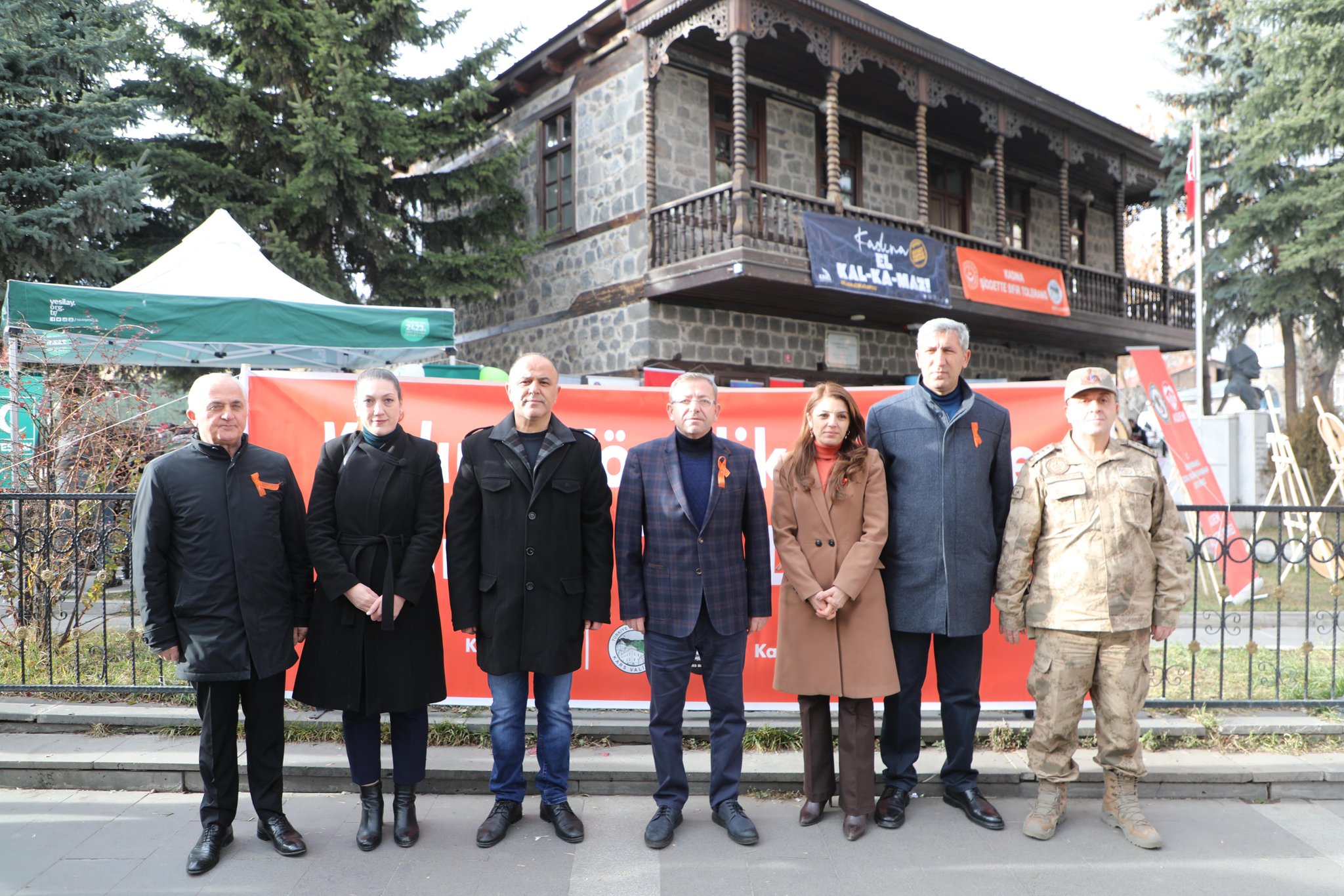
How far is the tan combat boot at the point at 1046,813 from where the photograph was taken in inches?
139

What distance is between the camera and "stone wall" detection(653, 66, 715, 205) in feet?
42.2

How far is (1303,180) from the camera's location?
1645cm

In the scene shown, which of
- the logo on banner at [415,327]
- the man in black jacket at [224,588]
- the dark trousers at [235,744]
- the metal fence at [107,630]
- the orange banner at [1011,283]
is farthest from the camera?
the orange banner at [1011,283]

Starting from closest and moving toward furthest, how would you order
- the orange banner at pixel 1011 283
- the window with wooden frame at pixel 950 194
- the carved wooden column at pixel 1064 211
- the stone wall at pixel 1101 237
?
the orange banner at pixel 1011 283
the carved wooden column at pixel 1064 211
the window with wooden frame at pixel 950 194
the stone wall at pixel 1101 237

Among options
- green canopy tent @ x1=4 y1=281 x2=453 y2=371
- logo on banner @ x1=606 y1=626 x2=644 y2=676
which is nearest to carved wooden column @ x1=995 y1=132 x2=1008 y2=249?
green canopy tent @ x1=4 y1=281 x2=453 y2=371

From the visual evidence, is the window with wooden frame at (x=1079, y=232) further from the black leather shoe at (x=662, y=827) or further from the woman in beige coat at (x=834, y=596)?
the black leather shoe at (x=662, y=827)

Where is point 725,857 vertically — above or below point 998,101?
below

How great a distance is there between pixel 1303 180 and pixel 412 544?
19.3 metres

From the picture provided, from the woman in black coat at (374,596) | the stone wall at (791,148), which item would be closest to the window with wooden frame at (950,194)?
the stone wall at (791,148)

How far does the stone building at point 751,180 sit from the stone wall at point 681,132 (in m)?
0.03

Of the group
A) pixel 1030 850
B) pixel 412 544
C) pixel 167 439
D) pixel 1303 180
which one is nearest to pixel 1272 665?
pixel 1030 850

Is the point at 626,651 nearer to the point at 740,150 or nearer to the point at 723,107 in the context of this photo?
the point at 740,150

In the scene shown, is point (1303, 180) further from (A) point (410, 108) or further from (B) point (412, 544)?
(B) point (412, 544)

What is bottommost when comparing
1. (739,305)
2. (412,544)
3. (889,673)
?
(889,673)
